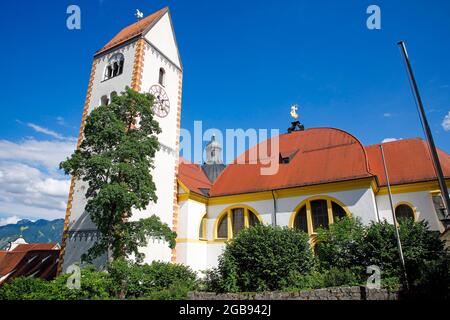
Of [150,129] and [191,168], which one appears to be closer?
[150,129]

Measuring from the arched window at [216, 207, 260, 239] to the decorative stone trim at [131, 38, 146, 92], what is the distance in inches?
427

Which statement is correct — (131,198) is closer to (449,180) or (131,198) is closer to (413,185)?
(413,185)

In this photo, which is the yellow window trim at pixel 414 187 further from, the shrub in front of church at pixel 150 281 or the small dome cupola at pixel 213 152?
the small dome cupola at pixel 213 152

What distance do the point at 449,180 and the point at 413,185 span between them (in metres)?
1.80

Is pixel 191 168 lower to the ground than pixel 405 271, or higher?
higher

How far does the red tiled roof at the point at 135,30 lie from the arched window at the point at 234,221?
14679 millimetres

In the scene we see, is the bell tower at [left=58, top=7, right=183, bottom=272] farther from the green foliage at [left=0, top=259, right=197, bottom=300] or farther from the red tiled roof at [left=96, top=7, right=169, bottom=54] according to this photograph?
the green foliage at [left=0, top=259, right=197, bottom=300]

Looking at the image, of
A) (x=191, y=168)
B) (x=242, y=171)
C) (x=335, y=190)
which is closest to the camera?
(x=335, y=190)

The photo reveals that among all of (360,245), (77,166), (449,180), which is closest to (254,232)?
(360,245)

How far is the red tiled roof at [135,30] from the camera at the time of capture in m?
21.7

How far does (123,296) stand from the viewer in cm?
1242

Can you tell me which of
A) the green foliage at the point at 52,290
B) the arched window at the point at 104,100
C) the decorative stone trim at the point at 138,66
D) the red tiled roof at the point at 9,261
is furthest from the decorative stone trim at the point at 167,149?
the red tiled roof at the point at 9,261

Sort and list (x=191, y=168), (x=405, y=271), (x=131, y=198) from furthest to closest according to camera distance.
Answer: (x=191, y=168)
(x=131, y=198)
(x=405, y=271)

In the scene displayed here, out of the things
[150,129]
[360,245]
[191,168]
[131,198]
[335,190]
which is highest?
[191,168]
